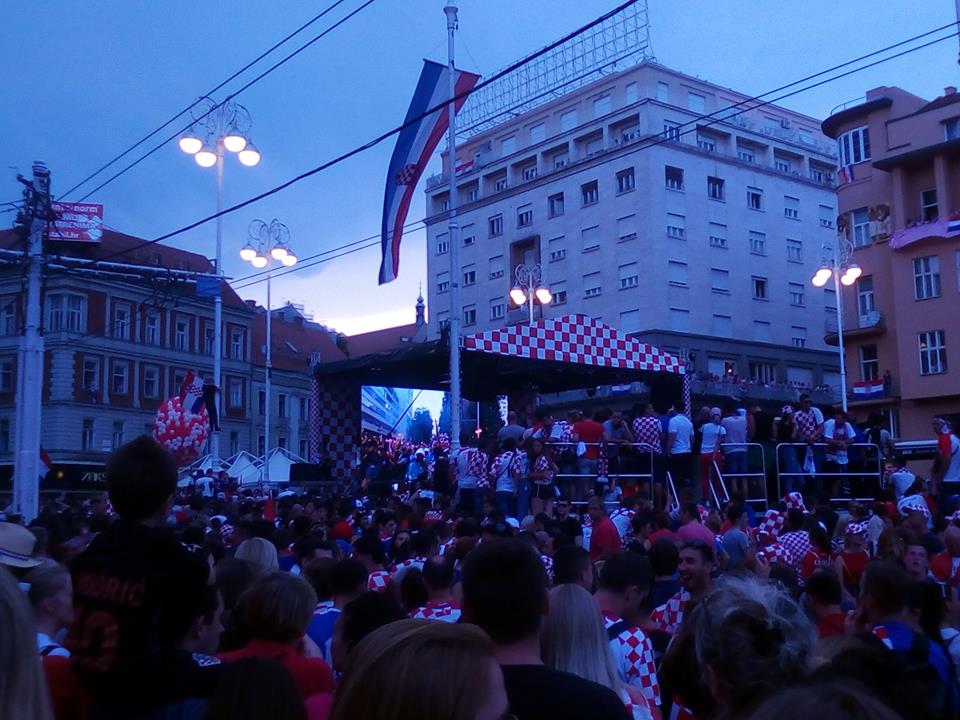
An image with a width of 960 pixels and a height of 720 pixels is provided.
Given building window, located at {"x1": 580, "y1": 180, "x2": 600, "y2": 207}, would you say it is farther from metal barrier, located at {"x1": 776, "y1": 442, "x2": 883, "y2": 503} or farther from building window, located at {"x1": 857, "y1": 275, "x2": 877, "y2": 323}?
metal barrier, located at {"x1": 776, "y1": 442, "x2": 883, "y2": 503}

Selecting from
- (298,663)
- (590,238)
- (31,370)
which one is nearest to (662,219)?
(590,238)

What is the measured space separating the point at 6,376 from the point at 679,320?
40.6 m

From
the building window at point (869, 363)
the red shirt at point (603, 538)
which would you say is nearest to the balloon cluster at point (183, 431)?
the red shirt at point (603, 538)

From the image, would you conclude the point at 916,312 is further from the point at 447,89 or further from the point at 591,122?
the point at 447,89

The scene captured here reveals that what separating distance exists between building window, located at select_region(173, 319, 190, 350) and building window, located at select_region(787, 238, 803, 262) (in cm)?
3832

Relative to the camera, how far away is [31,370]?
15.9 m

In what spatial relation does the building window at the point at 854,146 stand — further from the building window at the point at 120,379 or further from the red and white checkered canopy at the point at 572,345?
the building window at the point at 120,379

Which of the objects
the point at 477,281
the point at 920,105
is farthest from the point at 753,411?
the point at 477,281

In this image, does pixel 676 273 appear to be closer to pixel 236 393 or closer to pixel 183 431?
pixel 236 393

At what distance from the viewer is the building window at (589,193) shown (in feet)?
186

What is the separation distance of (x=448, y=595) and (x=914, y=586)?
274cm

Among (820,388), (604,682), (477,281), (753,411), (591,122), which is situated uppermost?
(591,122)

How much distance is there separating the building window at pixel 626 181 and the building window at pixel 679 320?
7106mm

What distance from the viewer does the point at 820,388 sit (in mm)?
55969
